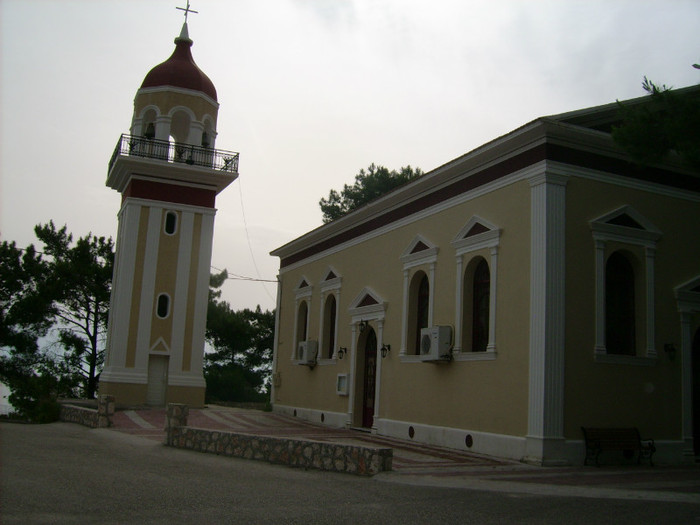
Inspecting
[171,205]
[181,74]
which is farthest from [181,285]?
[181,74]

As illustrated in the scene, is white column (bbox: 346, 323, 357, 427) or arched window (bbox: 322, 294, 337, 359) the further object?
arched window (bbox: 322, 294, 337, 359)

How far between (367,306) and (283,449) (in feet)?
27.9

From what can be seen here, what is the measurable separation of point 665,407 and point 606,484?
4.65m

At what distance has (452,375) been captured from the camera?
16078 millimetres

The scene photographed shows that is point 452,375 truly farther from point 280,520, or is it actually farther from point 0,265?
point 0,265

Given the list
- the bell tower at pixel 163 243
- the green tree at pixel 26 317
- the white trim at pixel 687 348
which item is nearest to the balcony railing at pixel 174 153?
the bell tower at pixel 163 243

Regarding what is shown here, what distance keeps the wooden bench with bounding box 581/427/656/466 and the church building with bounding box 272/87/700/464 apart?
0.58 ft

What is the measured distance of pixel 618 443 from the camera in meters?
13.5

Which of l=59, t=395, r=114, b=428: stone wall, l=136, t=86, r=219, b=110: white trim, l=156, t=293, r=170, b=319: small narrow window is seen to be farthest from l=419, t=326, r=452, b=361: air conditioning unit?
l=136, t=86, r=219, b=110: white trim

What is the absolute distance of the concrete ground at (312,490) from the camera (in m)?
7.61

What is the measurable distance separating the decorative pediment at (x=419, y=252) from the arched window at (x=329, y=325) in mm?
5487

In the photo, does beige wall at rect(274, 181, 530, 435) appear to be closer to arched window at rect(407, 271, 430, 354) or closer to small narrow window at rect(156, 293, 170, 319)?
arched window at rect(407, 271, 430, 354)

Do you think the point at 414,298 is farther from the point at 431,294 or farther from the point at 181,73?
the point at 181,73

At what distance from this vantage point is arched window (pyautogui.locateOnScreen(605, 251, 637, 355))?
1472cm
